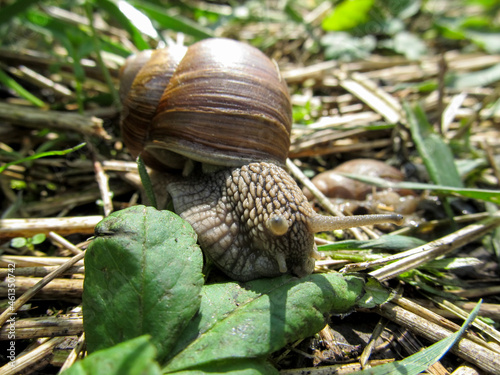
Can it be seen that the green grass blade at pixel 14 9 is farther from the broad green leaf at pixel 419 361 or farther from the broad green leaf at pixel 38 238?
the broad green leaf at pixel 419 361

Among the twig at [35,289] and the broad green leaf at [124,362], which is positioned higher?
the twig at [35,289]

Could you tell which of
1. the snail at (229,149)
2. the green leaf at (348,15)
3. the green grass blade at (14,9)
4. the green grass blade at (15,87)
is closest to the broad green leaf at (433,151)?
the snail at (229,149)

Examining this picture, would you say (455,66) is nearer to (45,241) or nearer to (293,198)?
(293,198)

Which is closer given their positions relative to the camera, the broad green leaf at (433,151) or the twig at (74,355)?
the twig at (74,355)

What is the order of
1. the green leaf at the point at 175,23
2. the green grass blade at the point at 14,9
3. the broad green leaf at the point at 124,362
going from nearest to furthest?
1. the broad green leaf at the point at 124,362
2. the green grass blade at the point at 14,9
3. the green leaf at the point at 175,23

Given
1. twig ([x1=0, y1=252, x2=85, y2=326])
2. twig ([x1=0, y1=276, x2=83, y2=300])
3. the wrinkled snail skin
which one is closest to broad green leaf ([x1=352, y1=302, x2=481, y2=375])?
the wrinkled snail skin
